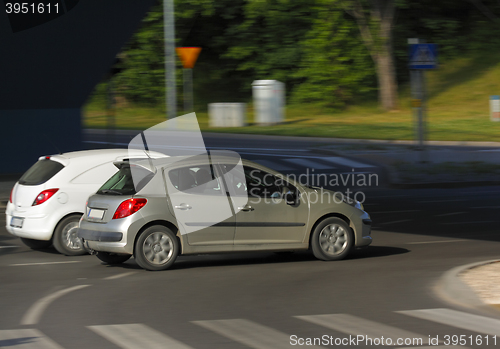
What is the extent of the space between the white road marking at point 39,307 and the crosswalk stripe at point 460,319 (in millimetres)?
3277

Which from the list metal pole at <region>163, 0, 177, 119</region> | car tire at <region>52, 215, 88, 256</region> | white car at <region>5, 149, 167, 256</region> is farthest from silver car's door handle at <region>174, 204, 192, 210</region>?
→ metal pole at <region>163, 0, 177, 119</region>

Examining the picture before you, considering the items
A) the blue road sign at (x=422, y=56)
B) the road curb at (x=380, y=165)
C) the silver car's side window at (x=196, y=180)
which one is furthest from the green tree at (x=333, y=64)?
the silver car's side window at (x=196, y=180)

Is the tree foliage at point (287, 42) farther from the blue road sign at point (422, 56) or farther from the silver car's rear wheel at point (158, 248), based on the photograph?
the silver car's rear wheel at point (158, 248)

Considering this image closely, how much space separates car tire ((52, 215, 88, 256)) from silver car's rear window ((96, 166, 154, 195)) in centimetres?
123

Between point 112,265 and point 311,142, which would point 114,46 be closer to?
point 311,142

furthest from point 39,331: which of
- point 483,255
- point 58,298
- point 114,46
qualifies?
point 114,46

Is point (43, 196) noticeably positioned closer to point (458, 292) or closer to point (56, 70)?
point (458, 292)

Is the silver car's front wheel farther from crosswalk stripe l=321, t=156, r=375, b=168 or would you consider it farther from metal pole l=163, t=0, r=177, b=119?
metal pole l=163, t=0, r=177, b=119

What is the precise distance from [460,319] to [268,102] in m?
30.2

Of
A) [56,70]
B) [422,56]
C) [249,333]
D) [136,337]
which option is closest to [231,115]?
[56,70]

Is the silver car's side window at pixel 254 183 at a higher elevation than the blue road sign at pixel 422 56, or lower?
lower

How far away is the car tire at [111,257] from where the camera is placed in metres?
10.4

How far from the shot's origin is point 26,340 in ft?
21.4

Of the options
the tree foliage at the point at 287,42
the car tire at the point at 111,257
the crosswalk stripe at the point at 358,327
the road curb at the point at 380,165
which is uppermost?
the tree foliage at the point at 287,42
